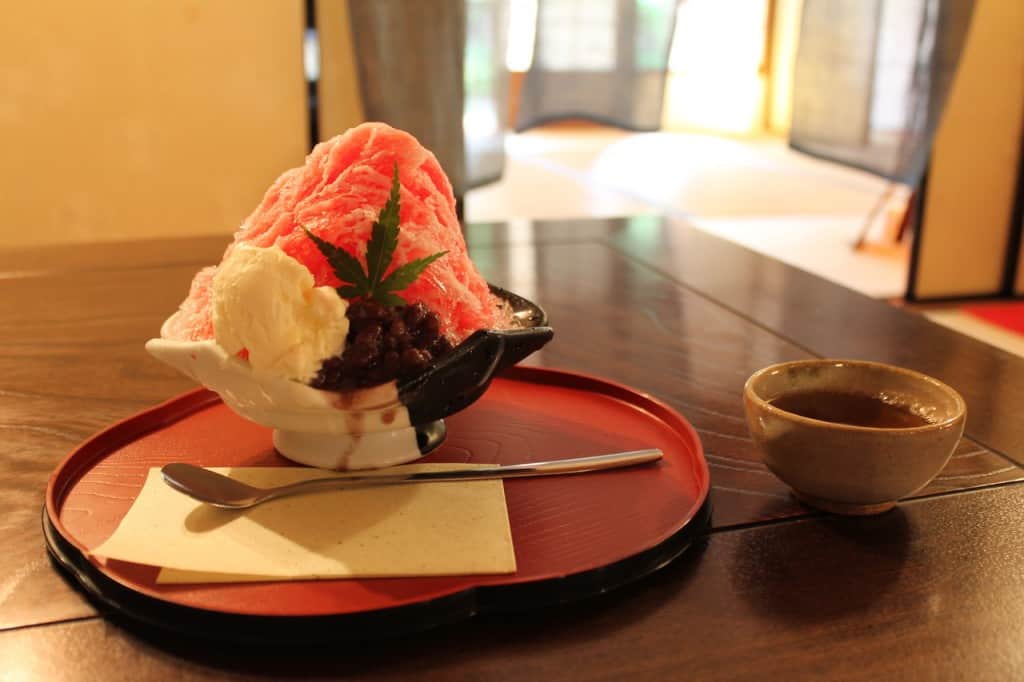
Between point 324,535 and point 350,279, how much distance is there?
0.18m

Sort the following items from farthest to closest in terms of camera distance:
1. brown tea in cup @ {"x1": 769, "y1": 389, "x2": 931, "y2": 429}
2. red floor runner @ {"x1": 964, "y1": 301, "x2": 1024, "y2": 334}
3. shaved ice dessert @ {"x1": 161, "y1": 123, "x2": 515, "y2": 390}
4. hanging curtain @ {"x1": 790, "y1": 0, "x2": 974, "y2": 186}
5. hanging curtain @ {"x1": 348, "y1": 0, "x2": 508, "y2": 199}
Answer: hanging curtain @ {"x1": 790, "y1": 0, "x2": 974, "y2": 186} → red floor runner @ {"x1": 964, "y1": 301, "x2": 1024, "y2": 334} → hanging curtain @ {"x1": 348, "y1": 0, "x2": 508, "y2": 199} → brown tea in cup @ {"x1": 769, "y1": 389, "x2": 931, "y2": 429} → shaved ice dessert @ {"x1": 161, "y1": 123, "x2": 515, "y2": 390}

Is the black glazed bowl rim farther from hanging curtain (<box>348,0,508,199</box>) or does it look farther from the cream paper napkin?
hanging curtain (<box>348,0,508,199</box>)

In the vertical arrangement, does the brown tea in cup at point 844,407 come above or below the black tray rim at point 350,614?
above

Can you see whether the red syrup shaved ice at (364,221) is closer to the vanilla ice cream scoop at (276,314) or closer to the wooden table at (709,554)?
the vanilla ice cream scoop at (276,314)

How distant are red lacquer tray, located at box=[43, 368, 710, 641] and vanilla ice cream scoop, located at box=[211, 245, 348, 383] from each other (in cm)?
14

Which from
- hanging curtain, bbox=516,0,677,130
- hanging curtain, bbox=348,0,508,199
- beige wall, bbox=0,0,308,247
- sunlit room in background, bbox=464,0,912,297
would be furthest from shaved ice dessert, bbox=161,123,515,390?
hanging curtain, bbox=516,0,677,130

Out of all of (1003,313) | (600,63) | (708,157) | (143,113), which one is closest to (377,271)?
(143,113)

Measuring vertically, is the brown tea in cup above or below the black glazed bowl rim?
below

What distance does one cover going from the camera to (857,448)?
2.11 feet

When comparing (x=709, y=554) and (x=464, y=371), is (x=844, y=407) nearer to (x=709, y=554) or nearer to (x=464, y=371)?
(x=709, y=554)

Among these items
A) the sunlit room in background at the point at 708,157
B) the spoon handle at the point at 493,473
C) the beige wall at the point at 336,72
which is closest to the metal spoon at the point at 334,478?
the spoon handle at the point at 493,473

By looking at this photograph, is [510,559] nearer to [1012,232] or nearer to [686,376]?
[686,376]

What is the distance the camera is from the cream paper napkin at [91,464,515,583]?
0.58 m

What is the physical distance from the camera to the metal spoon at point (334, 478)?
2.18 feet
